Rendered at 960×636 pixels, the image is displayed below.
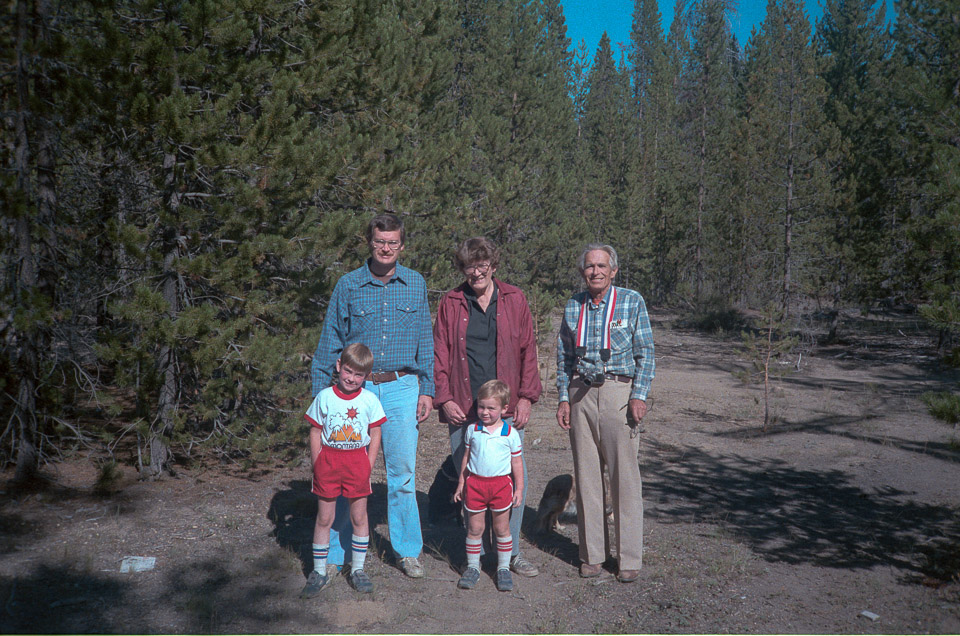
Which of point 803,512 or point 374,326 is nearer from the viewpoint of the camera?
point 374,326

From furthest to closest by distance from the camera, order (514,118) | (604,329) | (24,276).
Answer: (514,118)
(24,276)
(604,329)

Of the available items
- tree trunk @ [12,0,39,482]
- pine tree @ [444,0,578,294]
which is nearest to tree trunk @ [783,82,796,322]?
pine tree @ [444,0,578,294]

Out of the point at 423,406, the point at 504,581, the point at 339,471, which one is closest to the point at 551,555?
the point at 504,581

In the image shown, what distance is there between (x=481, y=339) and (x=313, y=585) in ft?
5.59

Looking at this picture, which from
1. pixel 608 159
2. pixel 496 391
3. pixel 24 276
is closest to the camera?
pixel 496 391

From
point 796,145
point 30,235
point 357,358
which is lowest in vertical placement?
point 357,358

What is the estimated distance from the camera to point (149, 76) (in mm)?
5477

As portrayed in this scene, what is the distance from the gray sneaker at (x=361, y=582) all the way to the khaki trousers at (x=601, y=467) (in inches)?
54.2

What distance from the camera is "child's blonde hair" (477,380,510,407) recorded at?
12.6 feet

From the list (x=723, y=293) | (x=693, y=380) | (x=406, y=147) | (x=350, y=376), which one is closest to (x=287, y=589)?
(x=350, y=376)

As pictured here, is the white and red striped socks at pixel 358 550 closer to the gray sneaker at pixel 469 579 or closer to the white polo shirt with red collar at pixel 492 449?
the gray sneaker at pixel 469 579

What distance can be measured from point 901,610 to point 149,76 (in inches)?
252

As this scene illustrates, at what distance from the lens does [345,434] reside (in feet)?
12.1

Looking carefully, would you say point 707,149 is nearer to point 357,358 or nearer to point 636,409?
point 636,409
